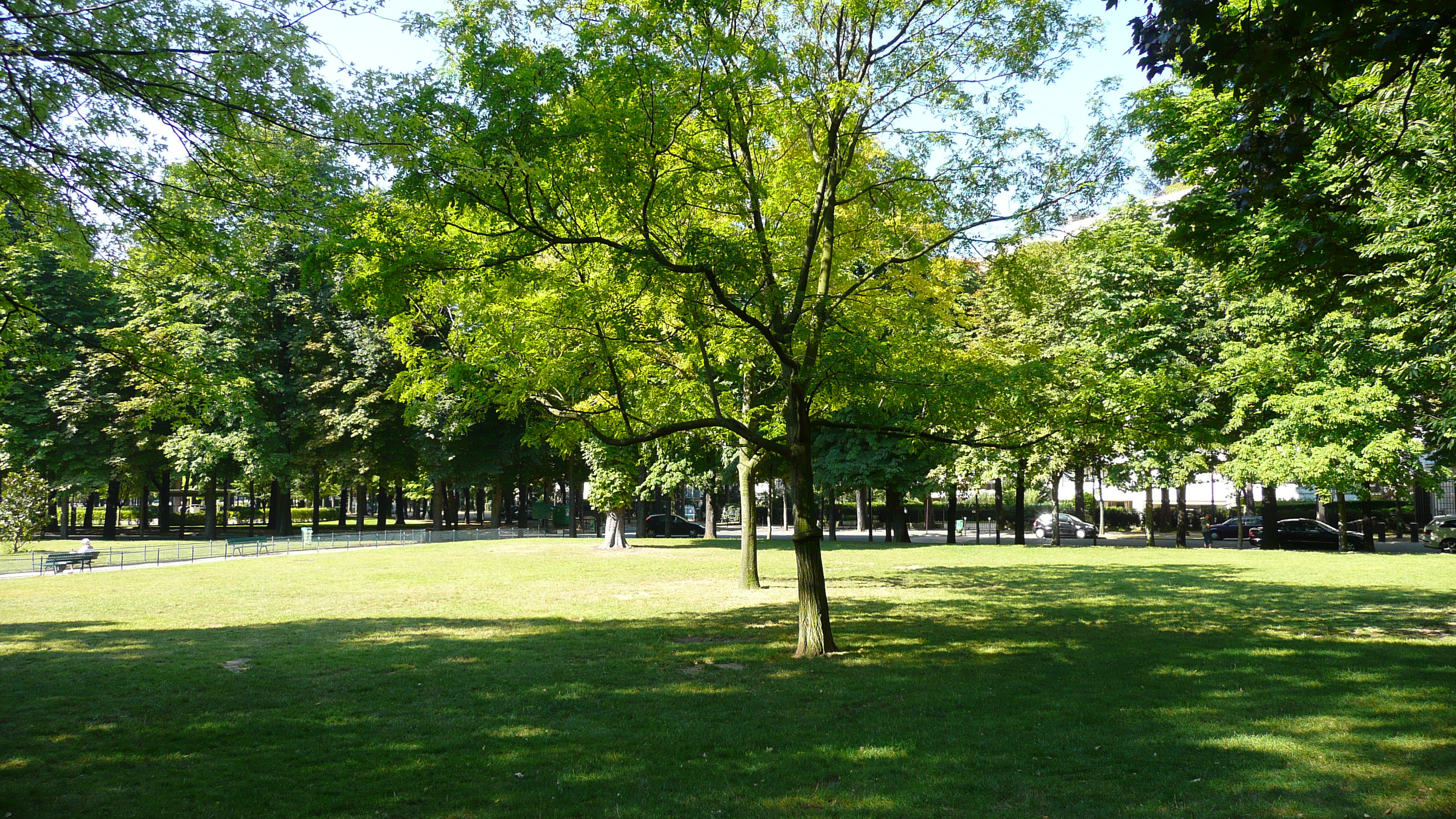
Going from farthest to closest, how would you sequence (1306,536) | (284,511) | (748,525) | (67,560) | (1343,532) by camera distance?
(284,511) < (1306,536) < (1343,532) < (67,560) < (748,525)

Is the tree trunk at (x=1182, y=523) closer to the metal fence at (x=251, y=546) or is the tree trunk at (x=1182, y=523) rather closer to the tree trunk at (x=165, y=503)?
the metal fence at (x=251, y=546)

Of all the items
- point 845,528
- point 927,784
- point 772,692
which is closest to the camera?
point 927,784

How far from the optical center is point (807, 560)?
11461mm

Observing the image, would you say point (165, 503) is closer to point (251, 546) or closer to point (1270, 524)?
point (251, 546)

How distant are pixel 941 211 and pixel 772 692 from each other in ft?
24.5

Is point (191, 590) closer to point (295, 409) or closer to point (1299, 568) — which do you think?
point (295, 409)

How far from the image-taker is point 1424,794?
5.68 metres

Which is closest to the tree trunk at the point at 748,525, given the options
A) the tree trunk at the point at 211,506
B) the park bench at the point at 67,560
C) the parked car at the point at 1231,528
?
the park bench at the point at 67,560

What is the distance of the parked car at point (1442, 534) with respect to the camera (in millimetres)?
31250

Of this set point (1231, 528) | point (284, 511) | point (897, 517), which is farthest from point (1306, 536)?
point (284, 511)

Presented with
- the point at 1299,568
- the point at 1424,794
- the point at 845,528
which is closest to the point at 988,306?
the point at 1299,568

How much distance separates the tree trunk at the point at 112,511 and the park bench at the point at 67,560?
64.2ft

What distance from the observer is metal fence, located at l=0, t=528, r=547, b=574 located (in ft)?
89.5

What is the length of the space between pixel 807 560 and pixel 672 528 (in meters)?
38.2
